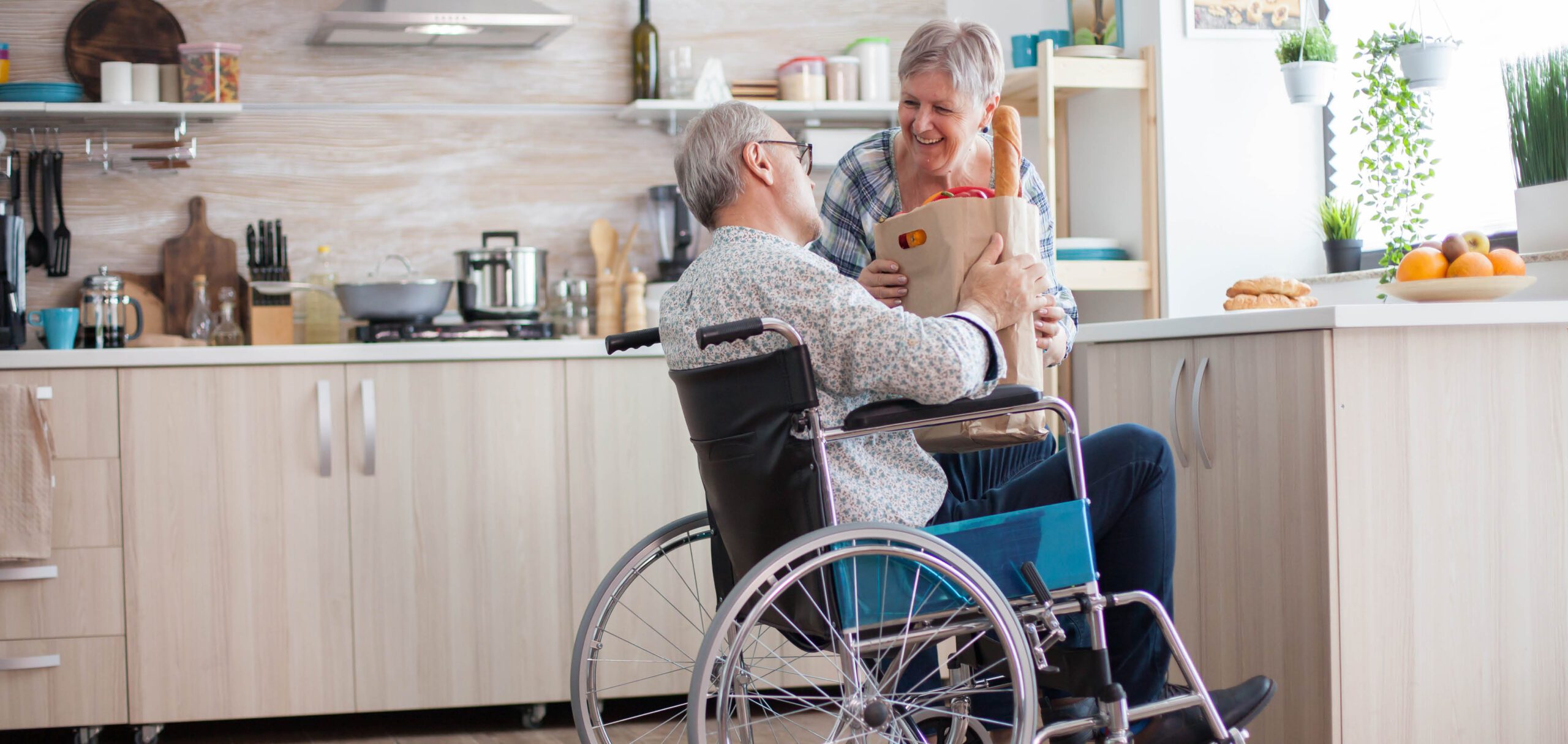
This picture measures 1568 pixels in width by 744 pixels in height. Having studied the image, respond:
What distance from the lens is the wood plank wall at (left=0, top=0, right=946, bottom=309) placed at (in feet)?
10.9

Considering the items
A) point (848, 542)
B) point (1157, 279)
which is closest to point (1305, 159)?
point (1157, 279)

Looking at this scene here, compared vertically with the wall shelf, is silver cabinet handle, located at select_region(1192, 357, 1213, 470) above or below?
below

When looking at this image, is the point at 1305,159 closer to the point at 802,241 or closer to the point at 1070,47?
the point at 1070,47

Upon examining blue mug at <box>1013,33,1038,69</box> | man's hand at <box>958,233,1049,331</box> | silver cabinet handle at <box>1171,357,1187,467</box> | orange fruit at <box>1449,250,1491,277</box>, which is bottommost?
silver cabinet handle at <box>1171,357,1187,467</box>

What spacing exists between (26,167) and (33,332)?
0.42m

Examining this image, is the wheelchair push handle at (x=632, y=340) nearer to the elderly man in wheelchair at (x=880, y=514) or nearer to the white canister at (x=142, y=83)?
the elderly man in wheelchair at (x=880, y=514)

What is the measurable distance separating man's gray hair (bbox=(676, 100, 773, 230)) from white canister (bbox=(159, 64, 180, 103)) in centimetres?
209

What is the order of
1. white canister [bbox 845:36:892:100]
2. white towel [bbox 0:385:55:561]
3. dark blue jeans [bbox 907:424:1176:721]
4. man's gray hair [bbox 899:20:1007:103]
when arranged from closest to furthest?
1. dark blue jeans [bbox 907:424:1176:721]
2. man's gray hair [bbox 899:20:1007:103]
3. white towel [bbox 0:385:55:561]
4. white canister [bbox 845:36:892:100]

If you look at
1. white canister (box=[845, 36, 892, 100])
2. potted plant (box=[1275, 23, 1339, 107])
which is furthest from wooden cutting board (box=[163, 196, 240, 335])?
potted plant (box=[1275, 23, 1339, 107])

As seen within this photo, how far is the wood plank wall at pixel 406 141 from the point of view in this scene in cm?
333

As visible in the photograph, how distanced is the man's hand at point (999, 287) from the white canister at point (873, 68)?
78.9 inches

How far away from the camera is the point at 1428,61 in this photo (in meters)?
2.76

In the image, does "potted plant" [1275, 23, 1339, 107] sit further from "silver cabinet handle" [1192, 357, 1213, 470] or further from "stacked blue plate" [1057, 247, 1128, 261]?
"silver cabinet handle" [1192, 357, 1213, 470]

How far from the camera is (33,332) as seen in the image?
128 inches
